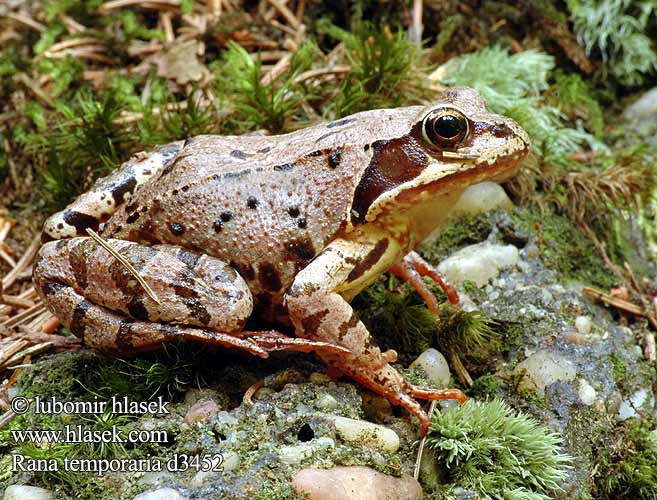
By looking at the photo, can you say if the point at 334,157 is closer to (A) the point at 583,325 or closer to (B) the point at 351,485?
(B) the point at 351,485

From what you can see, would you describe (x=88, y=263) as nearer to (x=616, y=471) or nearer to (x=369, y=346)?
(x=369, y=346)

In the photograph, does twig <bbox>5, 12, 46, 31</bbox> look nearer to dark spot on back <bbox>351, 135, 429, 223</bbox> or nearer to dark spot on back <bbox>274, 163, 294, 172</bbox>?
dark spot on back <bbox>274, 163, 294, 172</bbox>

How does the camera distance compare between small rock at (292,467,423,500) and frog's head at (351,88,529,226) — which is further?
frog's head at (351,88,529,226)

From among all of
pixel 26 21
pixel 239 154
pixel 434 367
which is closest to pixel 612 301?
pixel 434 367

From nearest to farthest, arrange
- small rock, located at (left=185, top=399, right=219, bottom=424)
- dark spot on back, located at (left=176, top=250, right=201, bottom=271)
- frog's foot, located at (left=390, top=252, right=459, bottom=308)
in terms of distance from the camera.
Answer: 1. small rock, located at (left=185, top=399, right=219, bottom=424)
2. dark spot on back, located at (left=176, top=250, right=201, bottom=271)
3. frog's foot, located at (left=390, top=252, right=459, bottom=308)

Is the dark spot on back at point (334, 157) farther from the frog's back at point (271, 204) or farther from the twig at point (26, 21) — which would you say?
the twig at point (26, 21)

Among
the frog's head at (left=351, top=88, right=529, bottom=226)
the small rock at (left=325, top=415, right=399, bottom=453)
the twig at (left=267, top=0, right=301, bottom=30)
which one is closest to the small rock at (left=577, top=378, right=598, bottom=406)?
the small rock at (left=325, top=415, right=399, bottom=453)
